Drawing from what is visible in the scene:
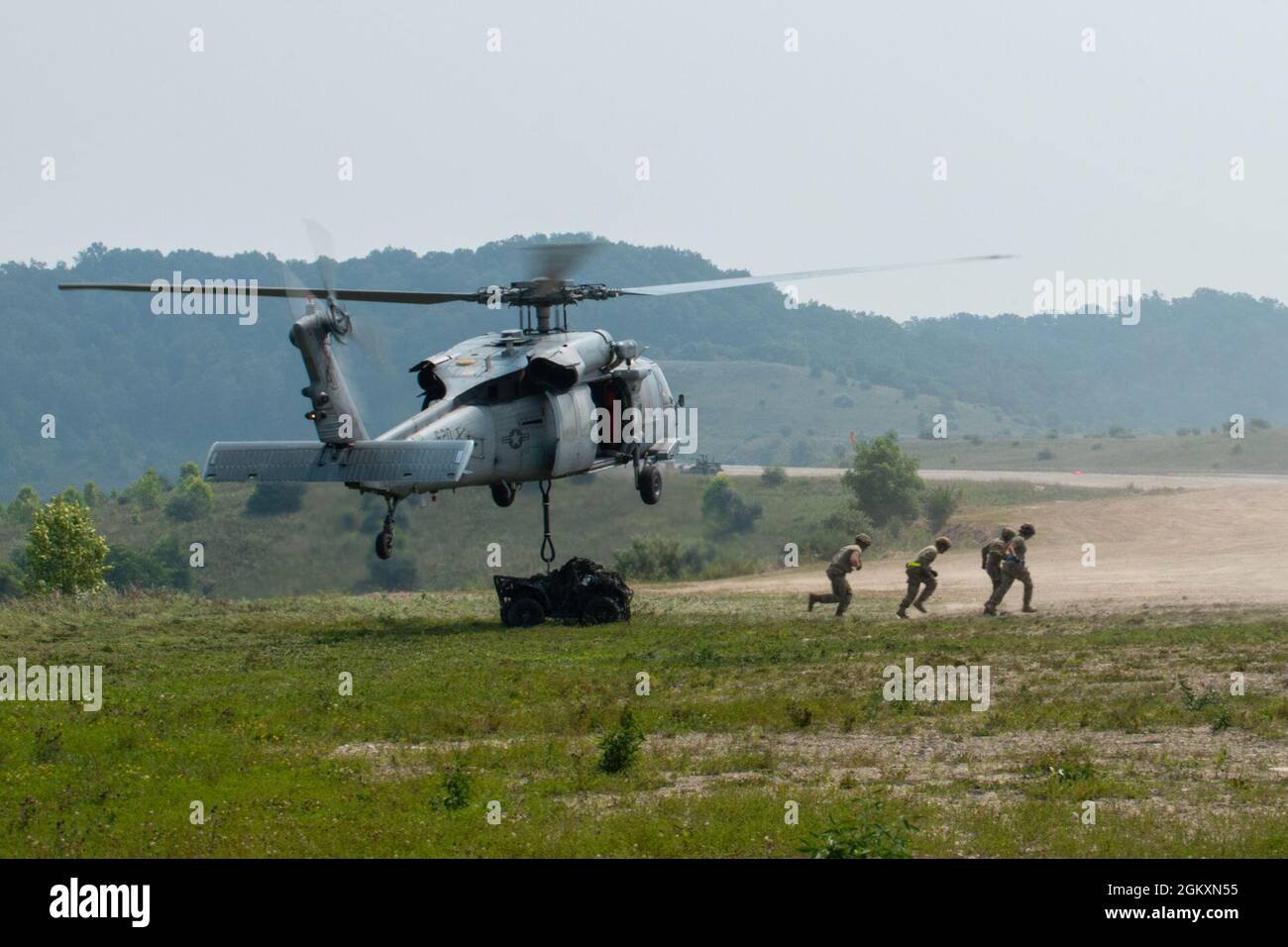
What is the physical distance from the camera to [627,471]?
63625 millimetres

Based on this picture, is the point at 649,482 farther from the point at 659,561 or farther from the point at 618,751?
the point at 659,561

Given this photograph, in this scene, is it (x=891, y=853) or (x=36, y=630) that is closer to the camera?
(x=891, y=853)

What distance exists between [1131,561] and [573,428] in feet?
71.8

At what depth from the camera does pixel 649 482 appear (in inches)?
1412

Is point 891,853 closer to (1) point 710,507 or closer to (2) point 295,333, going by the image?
(2) point 295,333

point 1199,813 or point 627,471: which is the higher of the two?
point 627,471

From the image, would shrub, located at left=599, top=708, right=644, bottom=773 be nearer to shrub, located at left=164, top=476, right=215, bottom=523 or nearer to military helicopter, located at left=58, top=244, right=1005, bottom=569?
military helicopter, located at left=58, top=244, right=1005, bottom=569

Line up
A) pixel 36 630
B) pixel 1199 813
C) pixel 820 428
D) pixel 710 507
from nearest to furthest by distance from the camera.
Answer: pixel 1199 813 < pixel 36 630 < pixel 710 507 < pixel 820 428

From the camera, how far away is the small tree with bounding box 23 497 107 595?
Result: 57469 millimetres

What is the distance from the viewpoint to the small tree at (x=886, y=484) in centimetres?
7025

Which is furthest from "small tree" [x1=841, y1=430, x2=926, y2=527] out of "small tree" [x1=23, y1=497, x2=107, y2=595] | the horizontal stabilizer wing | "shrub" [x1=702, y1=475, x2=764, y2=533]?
the horizontal stabilizer wing

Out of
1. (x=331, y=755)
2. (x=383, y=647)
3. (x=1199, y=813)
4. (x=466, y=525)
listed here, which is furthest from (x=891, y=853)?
(x=466, y=525)
